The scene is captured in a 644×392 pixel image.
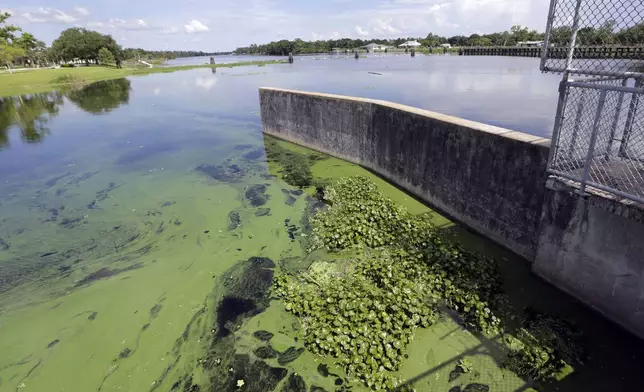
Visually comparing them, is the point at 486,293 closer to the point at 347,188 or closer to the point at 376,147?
the point at 347,188

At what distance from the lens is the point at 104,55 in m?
68.4

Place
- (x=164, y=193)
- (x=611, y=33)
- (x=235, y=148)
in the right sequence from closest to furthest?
(x=611, y=33) < (x=164, y=193) < (x=235, y=148)

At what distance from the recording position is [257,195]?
10008 millimetres

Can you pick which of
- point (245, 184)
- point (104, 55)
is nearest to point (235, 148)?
point (245, 184)

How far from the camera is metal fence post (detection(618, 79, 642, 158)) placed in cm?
469

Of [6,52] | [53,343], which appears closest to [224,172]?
[53,343]

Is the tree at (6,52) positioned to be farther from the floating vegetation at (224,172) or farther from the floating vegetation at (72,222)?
the floating vegetation at (72,222)

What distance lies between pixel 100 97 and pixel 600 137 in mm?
37888

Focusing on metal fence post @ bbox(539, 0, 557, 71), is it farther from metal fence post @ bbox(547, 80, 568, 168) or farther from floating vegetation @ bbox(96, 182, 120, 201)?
floating vegetation @ bbox(96, 182, 120, 201)

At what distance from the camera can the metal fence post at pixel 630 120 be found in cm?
469

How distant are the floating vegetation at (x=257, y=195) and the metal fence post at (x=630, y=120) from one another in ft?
24.7

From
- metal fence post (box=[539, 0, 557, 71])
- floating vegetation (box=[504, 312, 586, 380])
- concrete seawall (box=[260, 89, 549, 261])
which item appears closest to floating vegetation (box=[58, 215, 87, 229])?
concrete seawall (box=[260, 89, 549, 261])

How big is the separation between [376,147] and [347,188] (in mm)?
2013

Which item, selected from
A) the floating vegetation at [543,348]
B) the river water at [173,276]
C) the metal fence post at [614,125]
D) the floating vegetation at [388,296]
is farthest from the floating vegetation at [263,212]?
the metal fence post at [614,125]
